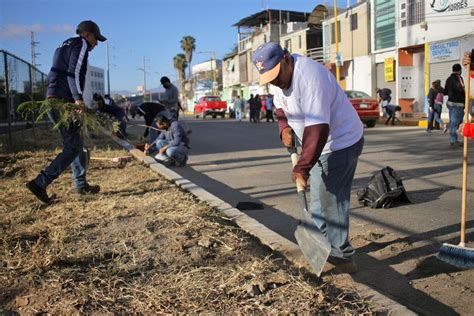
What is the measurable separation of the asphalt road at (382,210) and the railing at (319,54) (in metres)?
25.4

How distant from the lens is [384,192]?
5523 millimetres

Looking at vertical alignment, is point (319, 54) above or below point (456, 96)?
above

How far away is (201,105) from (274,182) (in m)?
33.3

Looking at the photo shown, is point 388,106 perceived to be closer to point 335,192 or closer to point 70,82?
point 70,82

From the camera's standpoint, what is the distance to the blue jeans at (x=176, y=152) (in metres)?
9.41

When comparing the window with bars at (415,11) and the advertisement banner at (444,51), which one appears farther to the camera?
the window with bars at (415,11)

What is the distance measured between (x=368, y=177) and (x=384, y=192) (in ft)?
6.98

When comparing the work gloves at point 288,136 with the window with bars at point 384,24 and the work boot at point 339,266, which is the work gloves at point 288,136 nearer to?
the work boot at point 339,266

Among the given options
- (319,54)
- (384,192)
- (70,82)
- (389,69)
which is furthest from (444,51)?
(70,82)

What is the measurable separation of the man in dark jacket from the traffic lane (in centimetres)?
211

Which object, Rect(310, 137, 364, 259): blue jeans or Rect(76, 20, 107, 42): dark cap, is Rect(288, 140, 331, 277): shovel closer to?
Rect(310, 137, 364, 259): blue jeans

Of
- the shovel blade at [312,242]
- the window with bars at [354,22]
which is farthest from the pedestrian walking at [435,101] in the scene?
the window with bars at [354,22]

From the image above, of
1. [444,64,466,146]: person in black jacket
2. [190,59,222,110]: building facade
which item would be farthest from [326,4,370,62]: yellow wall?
[190,59,222,110]: building facade

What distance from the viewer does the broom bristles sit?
3.58 metres
